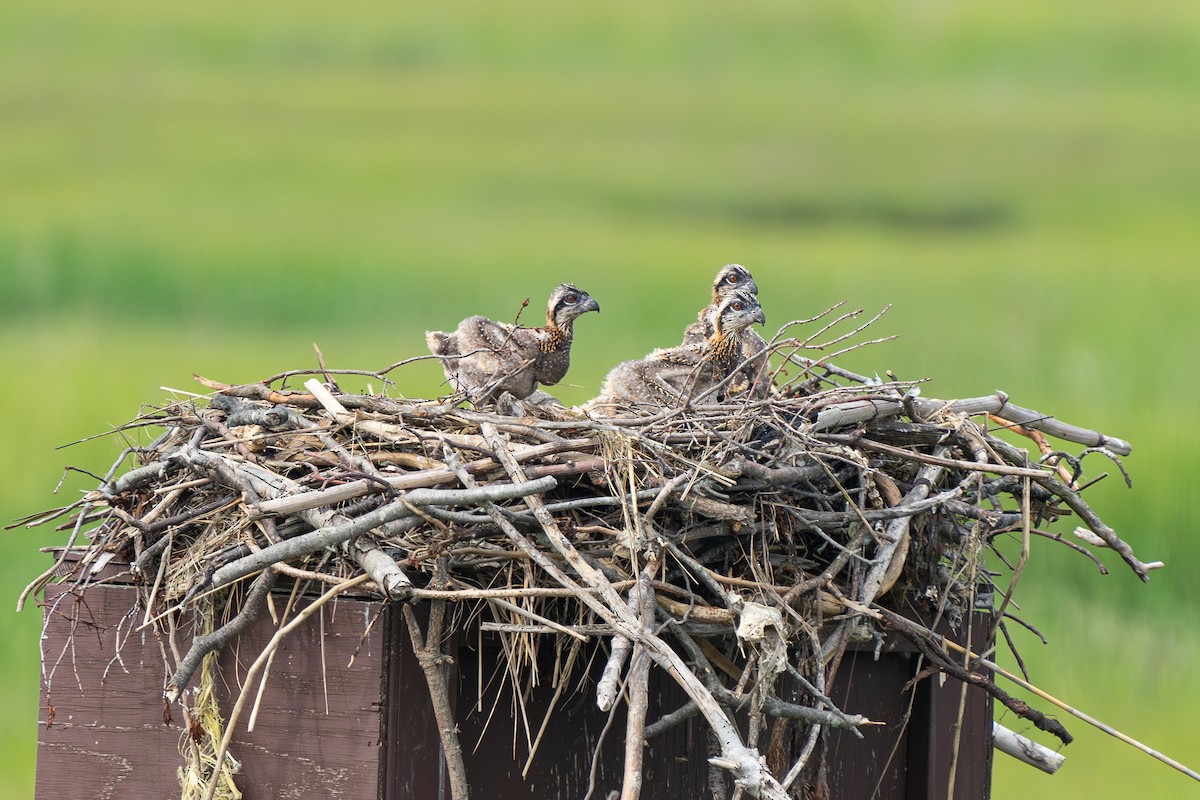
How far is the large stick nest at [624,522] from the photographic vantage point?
3605 millimetres

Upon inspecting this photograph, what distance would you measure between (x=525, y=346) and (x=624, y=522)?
6.46 feet

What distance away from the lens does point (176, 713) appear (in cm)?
408

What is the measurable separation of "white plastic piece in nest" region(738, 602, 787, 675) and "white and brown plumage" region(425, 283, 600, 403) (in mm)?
2150

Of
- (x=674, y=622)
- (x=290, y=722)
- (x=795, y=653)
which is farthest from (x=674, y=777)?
(x=290, y=722)

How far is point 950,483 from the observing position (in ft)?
15.1

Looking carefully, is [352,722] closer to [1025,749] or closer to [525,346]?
[525,346]

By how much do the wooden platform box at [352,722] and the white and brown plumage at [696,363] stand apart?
1.22 metres

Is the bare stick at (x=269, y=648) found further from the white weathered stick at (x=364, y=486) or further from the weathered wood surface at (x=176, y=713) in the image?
the white weathered stick at (x=364, y=486)

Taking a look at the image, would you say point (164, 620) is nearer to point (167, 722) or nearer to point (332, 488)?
point (167, 722)

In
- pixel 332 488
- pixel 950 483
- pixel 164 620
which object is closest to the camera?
pixel 332 488

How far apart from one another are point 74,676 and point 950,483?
8.22 ft

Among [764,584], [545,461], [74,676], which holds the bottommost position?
[74,676]

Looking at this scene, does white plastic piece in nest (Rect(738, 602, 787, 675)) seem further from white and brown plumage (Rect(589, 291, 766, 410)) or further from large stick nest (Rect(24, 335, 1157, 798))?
white and brown plumage (Rect(589, 291, 766, 410))

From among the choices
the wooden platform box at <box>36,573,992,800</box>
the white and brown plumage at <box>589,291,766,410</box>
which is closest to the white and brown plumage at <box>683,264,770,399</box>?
the white and brown plumage at <box>589,291,766,410</box>
